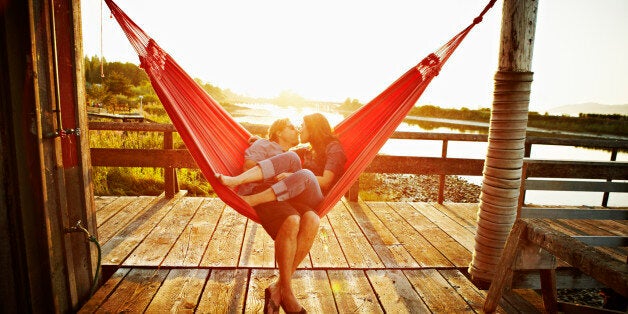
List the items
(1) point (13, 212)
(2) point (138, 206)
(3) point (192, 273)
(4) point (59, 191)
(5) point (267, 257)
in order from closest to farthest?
(1) point (13, 212) → (4) point (59, 191) → (3) point (192, 273) → (5) point (267, 257) → (2) point (138, 206)

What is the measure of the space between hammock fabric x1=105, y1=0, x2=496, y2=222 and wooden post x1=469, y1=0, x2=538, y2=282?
7.1 inches

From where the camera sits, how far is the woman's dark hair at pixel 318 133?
195 cm

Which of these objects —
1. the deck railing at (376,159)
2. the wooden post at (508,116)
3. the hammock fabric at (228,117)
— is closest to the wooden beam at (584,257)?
the wooden post at (508,116)

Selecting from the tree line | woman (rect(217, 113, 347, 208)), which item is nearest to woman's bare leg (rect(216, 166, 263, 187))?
woman (rect(217, 113, 347, 208))

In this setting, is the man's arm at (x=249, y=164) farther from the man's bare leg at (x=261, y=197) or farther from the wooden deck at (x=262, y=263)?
the wooden deck at (x=262, y=263)

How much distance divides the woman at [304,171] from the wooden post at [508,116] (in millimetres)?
758

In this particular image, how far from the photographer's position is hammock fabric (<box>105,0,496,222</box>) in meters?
1.62

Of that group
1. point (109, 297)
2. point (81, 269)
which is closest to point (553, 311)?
point (109, 297)

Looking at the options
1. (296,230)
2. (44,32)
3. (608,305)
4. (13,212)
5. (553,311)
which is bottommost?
(608,305)

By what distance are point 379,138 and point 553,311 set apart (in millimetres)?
1016

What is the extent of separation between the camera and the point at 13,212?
1231 millimetres

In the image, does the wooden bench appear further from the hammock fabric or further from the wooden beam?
the hammock fabric

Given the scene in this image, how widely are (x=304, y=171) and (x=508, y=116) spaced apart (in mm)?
989

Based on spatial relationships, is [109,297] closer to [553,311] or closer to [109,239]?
[109,239]
